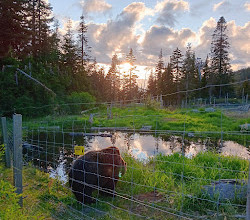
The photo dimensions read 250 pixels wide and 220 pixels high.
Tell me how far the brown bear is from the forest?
1.63m

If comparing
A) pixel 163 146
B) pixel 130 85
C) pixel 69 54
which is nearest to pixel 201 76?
pixel 130 85

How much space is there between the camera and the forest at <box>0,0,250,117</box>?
53.8ft

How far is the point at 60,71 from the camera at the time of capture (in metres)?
25.1

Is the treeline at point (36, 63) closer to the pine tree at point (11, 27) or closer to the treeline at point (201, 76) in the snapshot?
the pine tree at point (11, 27)

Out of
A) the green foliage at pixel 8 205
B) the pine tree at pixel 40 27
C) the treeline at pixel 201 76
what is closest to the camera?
the green foliage at pixel 8 205

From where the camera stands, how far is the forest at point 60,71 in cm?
1641

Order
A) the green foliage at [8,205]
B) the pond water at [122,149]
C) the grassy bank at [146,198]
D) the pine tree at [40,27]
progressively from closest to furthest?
the green foliage at [8,205], the grassy bank at [146,198], the pond water at [122,149], the pine tree at [40,27]

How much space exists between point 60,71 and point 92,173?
75.5ft

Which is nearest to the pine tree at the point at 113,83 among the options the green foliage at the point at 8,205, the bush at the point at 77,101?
the bush at the point at 77,101

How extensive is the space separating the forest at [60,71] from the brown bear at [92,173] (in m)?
1.63

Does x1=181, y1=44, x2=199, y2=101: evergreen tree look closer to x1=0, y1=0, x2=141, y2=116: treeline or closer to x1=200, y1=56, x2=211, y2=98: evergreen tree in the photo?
x1=200, y1=56, x2=211, y2=98: evergreen tree

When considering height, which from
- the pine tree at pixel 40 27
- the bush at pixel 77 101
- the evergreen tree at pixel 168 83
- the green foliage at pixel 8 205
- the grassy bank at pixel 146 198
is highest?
the pine tree at pixel 40 27

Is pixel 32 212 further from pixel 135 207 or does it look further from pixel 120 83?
pixel 120 83

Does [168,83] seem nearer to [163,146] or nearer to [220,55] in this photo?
[220,55]
